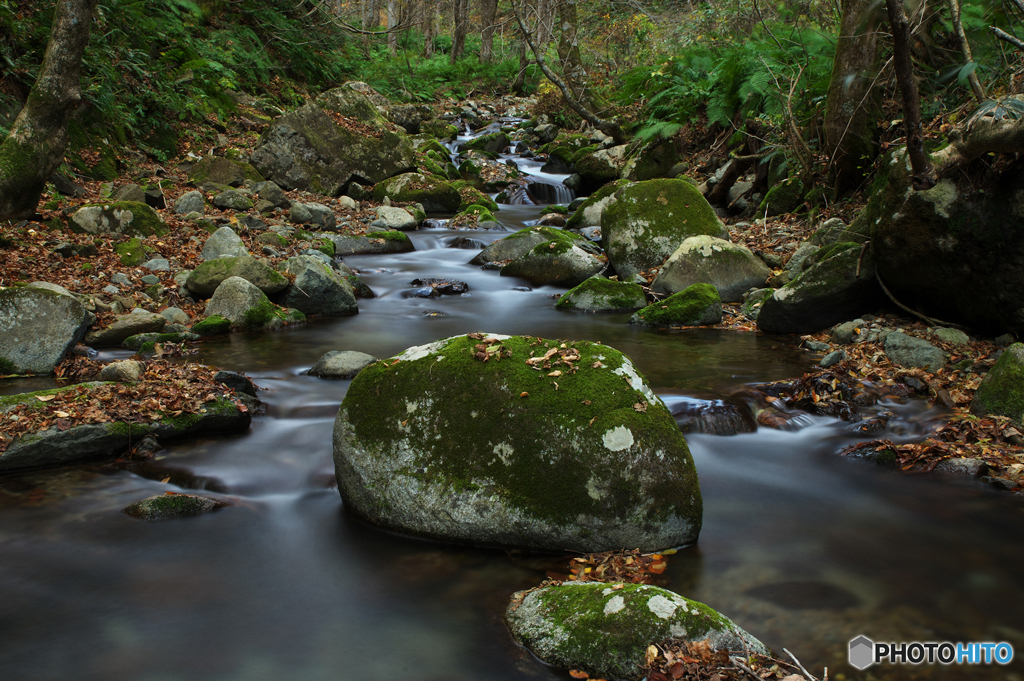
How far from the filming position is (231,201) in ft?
39.9

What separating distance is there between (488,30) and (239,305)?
82.3ft

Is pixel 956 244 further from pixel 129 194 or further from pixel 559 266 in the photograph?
pixel 129 194

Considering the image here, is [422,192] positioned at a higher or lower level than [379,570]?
higher

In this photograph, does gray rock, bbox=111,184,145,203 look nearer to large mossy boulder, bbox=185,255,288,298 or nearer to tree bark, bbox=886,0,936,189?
large mossy boulder, bbox=185,255,288,298

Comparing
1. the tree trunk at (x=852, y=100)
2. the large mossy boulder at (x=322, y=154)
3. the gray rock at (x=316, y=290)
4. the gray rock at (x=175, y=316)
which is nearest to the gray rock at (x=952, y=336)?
the tree trunk at (x=852, y=100)

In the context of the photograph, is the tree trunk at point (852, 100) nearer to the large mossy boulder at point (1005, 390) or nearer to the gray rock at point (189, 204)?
the large mossy boulder at point (1005, 390)

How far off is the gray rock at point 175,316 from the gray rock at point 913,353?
25.8ft

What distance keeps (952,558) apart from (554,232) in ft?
28.7

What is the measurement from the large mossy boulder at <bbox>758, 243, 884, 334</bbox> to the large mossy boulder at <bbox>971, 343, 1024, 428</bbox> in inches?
90.0

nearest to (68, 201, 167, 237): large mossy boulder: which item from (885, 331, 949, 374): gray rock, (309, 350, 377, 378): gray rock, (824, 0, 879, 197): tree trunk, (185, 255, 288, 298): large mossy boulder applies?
(185, 255, 288, 298): large mossy boulder

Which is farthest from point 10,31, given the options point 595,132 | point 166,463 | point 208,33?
point 595,132

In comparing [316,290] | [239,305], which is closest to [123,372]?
[239,305]

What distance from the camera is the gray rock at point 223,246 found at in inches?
385

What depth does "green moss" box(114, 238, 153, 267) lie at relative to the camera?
904cm
